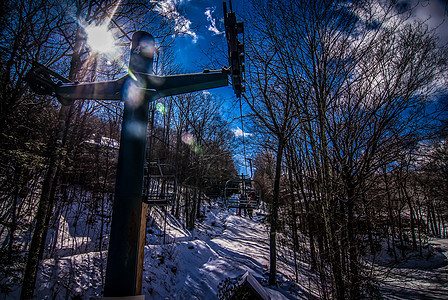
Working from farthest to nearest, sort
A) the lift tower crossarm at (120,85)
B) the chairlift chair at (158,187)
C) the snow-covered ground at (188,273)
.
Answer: the snow-covered ground at (188,273) < the chairlift chair at (158,187) < the lift tower crossarm at (120,85)

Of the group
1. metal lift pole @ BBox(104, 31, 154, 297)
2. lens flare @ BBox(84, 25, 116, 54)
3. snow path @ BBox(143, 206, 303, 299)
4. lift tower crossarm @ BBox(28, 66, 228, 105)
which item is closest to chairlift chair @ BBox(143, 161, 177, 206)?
metal lift pole @ BBox(104, 31, 154, 297)

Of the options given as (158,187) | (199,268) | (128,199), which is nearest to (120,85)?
(128,199)

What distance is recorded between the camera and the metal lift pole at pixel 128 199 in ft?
5.23

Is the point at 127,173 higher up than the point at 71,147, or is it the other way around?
the point at 71,147

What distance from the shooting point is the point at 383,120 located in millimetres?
4438

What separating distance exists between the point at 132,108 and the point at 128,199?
87 cm

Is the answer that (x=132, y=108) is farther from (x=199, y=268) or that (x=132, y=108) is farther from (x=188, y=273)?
(x=199, y=268)

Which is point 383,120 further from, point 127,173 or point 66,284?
point 66,284

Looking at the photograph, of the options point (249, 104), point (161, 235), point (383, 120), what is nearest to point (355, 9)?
point (383, 120)

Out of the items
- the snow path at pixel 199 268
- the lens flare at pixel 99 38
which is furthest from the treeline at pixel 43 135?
the snow path at pixel 199 268

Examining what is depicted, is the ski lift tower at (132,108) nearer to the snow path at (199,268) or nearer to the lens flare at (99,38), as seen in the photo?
the lens flare at (99,38)

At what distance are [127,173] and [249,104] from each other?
6.05m

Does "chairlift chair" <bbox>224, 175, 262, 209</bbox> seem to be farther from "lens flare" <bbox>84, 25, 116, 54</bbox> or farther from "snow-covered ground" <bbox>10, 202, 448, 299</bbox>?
"lens flare" <bbox>84, 25, 116, 54</bbox>

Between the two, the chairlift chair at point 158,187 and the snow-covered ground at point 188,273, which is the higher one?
the chairlift chair at point 158,187
